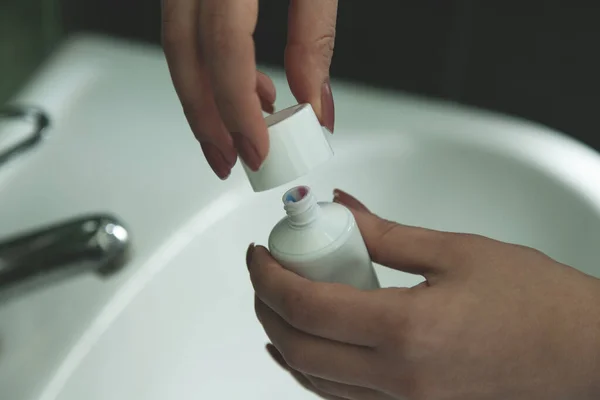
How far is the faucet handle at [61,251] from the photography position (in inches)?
16.0

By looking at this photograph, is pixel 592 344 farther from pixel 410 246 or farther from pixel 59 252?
pixel 59 252

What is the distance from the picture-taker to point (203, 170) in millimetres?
596

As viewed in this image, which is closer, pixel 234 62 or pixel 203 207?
pixel 234 62

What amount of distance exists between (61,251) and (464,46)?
0.53m

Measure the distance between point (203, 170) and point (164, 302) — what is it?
0.40ft

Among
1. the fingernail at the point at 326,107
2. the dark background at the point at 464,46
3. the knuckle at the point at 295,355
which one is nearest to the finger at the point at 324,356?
the knuckle at the point at 295,355

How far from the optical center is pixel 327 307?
1.08 feet

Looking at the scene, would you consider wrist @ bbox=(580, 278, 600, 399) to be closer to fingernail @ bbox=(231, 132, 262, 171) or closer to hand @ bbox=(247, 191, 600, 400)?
hand @ bbox=(247, 191, 600, 400)

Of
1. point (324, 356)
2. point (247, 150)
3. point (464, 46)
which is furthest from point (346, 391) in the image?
point (464, 46)

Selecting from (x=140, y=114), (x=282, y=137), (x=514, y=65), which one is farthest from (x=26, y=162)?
(x=514, y=65)

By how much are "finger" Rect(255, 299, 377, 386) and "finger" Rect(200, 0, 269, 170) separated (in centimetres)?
10

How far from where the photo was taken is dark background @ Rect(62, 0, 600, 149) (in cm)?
73

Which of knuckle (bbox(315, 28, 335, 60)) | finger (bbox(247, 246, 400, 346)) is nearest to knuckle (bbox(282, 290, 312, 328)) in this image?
finger (bbox(247, 246, 400, 346))


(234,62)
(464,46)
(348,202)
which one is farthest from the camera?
(464,46)
